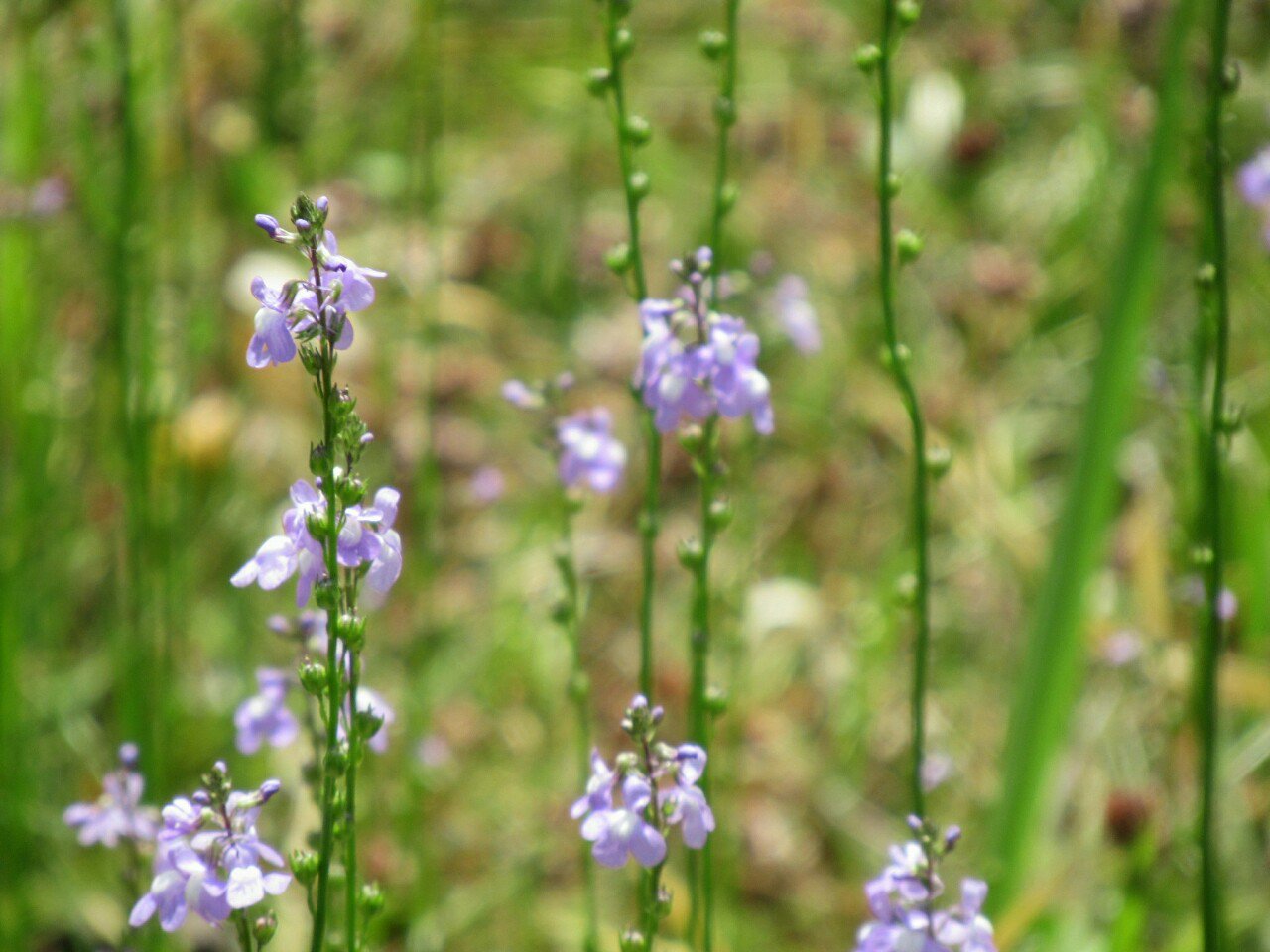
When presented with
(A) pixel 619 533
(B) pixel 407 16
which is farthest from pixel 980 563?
(B) pixel 407 16

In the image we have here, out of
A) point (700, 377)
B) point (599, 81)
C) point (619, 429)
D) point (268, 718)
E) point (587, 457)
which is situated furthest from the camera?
point (619, 429)

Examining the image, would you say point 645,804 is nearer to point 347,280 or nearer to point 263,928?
point 263,928

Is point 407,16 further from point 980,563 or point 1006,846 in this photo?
point 1006,846

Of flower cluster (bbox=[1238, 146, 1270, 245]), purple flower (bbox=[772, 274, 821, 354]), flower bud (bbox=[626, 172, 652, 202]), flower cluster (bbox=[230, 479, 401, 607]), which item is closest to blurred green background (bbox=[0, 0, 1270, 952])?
purple flower (bbox=[772, 274, 821, 354])

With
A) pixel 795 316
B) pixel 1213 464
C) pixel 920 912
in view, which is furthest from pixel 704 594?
pixel 795 316

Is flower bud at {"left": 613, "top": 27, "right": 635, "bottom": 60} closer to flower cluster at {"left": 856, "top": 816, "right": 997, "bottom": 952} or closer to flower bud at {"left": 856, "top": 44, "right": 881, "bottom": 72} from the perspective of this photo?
flower bud at {"left": 856, "top": 44, "right": 881, "bottom": 72}

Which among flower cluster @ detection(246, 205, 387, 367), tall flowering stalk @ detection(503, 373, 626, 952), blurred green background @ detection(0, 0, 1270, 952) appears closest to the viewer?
flower cluster @ detection(246, 205, 387, 367)

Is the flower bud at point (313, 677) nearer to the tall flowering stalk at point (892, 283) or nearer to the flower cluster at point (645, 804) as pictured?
the flower cluster at point (645, 804)
